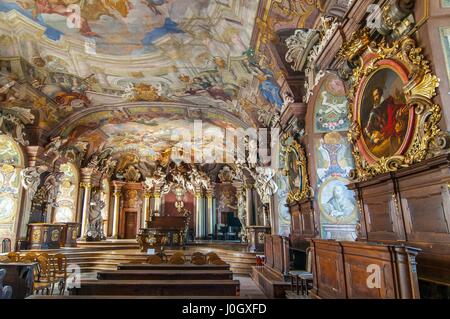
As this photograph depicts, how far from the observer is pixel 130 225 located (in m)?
24.0

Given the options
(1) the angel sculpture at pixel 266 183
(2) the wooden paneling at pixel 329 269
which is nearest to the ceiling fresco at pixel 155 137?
(1) the angel sculpture at pixel 266 183

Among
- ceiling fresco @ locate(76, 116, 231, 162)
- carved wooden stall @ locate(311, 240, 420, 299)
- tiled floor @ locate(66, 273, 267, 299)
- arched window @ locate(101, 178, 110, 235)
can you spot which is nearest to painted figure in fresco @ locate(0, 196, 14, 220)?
ceiling fresco @ locate(76, 116, 231, 162)

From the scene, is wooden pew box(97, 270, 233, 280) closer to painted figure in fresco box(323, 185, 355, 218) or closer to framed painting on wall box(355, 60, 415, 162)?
framed painting on wall box(355, 60, 415, 162)

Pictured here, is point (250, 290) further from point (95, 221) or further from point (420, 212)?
point (95, 221)

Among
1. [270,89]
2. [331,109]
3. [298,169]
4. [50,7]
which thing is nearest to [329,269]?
[298,169]

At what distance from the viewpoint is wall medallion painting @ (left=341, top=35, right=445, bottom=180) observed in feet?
10.9

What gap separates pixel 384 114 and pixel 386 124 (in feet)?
0.64

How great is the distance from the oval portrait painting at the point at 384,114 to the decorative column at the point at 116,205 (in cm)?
2187

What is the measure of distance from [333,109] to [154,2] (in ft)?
18.8

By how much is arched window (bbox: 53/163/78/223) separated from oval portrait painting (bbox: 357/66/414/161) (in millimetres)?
17378

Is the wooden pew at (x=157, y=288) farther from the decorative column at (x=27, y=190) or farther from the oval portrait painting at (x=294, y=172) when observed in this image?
the decorative column at (x=27, y=190)
